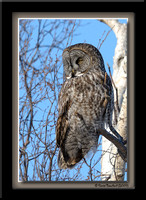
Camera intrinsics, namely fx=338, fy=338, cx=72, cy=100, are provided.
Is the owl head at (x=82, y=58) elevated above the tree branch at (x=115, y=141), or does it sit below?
above

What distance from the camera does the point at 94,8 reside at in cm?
324

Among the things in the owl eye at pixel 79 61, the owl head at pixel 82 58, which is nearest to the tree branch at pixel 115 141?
the owl head at pixel 82 58

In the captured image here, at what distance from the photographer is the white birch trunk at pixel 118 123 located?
3.68 meters

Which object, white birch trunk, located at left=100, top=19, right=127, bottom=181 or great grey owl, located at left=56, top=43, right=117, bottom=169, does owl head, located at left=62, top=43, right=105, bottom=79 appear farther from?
white birch trunk, located at left=100, top=19, right=127, bottom=181

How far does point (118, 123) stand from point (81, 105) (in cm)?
72

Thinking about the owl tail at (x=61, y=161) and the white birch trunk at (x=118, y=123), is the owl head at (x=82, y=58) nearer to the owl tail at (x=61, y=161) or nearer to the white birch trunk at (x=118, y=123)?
the white birch trunk at (x=118, y=123)

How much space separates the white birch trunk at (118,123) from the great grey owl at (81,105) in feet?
0.96

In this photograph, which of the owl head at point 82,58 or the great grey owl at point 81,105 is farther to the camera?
the owl head at point 82,58

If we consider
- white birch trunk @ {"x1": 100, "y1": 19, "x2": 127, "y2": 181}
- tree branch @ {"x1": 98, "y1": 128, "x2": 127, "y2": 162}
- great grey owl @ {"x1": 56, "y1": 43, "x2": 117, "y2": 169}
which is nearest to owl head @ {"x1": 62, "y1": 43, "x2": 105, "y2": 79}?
great grey owl @ {"x1": 56, "y1": 43, "x2": 117, "y2": 169}

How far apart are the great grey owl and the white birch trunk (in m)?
0.29
